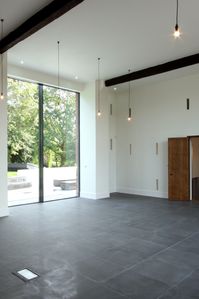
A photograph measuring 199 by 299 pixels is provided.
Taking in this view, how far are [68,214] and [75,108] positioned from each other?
437cm

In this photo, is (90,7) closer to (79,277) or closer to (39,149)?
(79,277)

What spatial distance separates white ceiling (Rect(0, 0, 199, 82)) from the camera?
185 inches

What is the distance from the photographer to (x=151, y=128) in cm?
976

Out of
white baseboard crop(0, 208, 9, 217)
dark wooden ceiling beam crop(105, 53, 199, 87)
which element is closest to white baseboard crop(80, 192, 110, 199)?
white baseboard crop(0, 208, 9, 217)

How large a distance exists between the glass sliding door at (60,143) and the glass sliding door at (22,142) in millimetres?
366

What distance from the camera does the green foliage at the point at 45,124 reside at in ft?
26.0

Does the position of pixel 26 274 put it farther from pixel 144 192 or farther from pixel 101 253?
pixel 144 192

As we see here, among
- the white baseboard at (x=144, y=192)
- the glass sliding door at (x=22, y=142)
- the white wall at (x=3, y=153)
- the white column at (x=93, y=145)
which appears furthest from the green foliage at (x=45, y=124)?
the white baseboard at (x=144, y=192)

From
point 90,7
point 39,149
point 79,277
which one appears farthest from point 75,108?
point 79,277

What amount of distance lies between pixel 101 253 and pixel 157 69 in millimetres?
5820

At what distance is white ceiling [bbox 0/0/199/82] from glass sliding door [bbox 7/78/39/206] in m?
0.91

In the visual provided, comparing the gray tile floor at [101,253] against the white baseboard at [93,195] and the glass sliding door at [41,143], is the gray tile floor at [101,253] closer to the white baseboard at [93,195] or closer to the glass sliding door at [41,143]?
the glass sliding door at [41,143]

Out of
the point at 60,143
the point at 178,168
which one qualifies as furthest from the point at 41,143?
the point at 178,168

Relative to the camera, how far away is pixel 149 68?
8.05 meters
